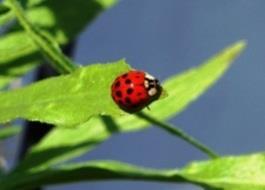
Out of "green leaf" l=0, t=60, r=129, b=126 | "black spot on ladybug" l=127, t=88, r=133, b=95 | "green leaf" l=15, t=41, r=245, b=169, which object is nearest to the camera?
"green leaf" l=0, t=60, r=129, b=126

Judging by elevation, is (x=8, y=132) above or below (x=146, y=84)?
above

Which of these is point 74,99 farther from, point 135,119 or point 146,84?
point 135,119

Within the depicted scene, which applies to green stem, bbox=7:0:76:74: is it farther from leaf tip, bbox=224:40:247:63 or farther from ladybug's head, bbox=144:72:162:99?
leaf tip, bbox=224:40:247:63

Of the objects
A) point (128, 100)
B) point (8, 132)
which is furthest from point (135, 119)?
point (128, 100)

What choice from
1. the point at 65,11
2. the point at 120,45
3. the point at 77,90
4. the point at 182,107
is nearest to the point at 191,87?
the point at 182,107

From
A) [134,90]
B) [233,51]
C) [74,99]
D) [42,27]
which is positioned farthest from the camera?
[233,51]

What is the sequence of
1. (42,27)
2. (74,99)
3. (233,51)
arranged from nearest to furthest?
(74,99) → (42,27) → (233,51)

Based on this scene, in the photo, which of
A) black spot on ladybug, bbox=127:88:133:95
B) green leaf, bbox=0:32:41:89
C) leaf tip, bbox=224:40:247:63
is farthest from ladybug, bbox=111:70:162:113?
leaf tip, bbox=224:40:247:63

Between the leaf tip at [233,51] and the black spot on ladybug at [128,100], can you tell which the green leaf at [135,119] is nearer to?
the leaf tip at [233,51]
